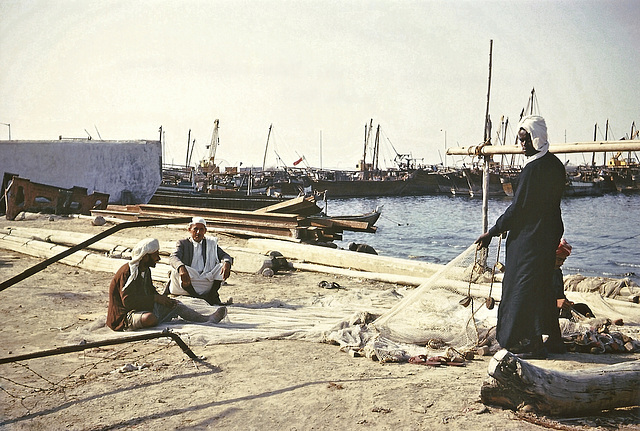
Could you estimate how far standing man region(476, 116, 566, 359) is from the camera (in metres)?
3.95

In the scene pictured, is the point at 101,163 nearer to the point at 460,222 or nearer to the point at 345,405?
the point at 345,405

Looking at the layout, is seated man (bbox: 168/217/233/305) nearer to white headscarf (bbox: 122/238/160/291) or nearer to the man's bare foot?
the man's bare foot

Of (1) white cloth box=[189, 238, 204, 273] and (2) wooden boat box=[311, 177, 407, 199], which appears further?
(2) wooden boat box=[311, 177, 407, 199]

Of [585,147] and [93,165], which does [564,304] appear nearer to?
[585,147]

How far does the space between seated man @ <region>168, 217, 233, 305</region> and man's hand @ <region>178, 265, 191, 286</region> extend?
0.09 metres

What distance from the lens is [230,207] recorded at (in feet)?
64.5

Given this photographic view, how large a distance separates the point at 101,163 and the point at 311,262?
42.4 ft

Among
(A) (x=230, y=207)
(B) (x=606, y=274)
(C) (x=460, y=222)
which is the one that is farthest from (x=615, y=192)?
(A) (x=230, y=207)

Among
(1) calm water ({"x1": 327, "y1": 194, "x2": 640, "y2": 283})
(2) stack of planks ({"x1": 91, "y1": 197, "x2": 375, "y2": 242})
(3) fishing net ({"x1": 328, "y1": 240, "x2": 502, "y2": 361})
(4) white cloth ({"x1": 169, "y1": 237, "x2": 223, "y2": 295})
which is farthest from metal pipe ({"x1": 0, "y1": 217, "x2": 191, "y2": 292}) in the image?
(1) calm water ({"x1": 327, "y1": 194, "x2": 640, "y2": 283})

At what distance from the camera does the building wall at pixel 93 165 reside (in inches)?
739

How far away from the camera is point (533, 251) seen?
3.96 meters

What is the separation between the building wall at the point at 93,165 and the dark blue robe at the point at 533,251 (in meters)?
17.9

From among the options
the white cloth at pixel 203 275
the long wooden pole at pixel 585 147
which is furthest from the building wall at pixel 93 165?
the long wooden pole at pixel 585 147

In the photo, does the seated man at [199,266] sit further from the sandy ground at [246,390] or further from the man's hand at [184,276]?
the sandy ground at [246,390]
